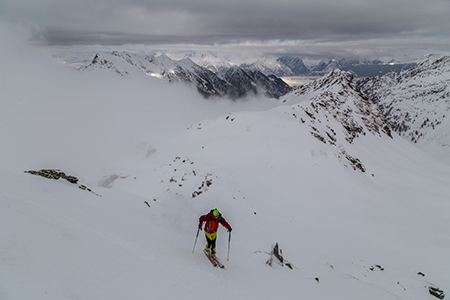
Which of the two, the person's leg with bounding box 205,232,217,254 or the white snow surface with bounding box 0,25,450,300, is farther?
the person's leg with bounding box 205,232,217,254

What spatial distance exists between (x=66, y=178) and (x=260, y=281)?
50.4ft

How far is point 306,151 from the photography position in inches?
1535

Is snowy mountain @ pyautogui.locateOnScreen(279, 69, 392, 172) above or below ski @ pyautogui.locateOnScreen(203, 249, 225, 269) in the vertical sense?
above

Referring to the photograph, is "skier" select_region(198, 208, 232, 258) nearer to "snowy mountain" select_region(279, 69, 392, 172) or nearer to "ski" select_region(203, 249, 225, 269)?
"ski" select_region(203, 249, 225, 269)

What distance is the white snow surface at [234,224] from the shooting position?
304 inches

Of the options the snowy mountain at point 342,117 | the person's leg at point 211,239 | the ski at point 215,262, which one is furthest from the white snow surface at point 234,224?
the snowy mountain at point 342,117

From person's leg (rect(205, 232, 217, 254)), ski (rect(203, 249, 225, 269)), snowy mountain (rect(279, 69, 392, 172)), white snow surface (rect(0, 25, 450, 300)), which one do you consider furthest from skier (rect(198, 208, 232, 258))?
snowy mountain (rect(279, 69, 392, 172))

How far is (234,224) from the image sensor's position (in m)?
20.8

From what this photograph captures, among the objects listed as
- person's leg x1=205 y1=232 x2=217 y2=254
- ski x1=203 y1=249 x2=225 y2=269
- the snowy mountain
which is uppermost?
the snowy mountain

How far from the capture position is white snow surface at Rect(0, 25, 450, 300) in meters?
7.73

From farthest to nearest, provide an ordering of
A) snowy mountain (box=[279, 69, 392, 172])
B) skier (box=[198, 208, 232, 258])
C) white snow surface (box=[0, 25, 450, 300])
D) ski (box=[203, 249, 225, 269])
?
snowy mountain (box=[279, 69, 392, 172]), skier (box=[198, 208, 232, 258]), ski (box=[203, 249, 225, 269]), white snow surface (box=[0, 25, 450, 300])

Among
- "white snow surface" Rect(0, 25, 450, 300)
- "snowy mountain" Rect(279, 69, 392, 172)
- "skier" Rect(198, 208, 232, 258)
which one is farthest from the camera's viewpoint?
"snowy mountain" Rect(279, 69, 392, 172)

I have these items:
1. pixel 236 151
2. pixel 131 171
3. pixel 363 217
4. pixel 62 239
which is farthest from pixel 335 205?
pixel 131 171

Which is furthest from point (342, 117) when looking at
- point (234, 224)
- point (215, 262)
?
point (215, 262)
